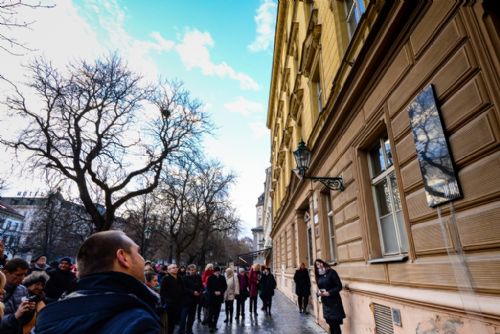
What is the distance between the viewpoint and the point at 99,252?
153cm

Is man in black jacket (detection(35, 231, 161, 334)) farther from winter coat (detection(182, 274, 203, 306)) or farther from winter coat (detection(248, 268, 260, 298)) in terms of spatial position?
winter coat (detection(248, 268, 260, 298))

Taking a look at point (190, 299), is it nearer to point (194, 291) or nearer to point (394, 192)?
point (194, 291)

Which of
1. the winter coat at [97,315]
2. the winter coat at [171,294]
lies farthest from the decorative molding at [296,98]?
the winter coat at [97,315]

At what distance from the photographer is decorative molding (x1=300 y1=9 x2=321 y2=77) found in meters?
8.94

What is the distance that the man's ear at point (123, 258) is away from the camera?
154cm

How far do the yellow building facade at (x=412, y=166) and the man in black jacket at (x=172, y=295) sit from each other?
3969 mm

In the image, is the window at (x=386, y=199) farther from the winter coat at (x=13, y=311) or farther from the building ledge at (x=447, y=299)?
the winter coat at (x=13, y=311)

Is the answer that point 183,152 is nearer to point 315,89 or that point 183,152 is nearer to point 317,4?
point 315,89

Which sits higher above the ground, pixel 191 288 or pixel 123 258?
pixel 123 258

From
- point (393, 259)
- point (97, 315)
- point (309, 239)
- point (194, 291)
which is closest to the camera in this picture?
point (97, 315)

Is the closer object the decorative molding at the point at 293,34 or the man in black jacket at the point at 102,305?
the man in black jacket at the point at 102,305

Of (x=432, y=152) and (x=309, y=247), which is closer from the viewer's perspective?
(x=432, y=152)

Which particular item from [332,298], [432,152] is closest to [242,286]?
[332,298]

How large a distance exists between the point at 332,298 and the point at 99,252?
18.4ft
